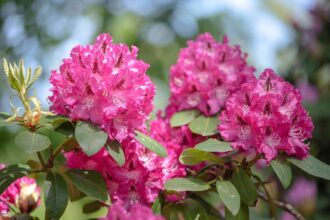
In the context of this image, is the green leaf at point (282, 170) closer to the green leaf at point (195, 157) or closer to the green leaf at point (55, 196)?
the green leaf at point (195, 157)

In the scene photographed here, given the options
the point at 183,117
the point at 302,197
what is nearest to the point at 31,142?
the point at 183,117

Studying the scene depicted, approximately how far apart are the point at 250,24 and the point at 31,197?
3970 mm

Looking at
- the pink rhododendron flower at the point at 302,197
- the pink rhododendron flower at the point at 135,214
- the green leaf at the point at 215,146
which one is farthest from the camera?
the pink rhododendron flower at the point at 302,197

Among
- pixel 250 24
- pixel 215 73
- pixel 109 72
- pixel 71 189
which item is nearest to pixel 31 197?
pixel 71 189

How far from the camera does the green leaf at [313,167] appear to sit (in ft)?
3.83

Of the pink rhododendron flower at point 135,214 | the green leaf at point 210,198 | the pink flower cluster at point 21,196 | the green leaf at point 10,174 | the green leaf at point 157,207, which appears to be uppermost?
the green leaf at point 10,174

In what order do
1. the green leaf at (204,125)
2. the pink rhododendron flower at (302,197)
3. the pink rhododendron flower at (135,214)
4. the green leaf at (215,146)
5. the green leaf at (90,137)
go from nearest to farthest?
the pink rhododendron flower at (135,214) → the green leaf at (90,137) → the green leaf at (215,146) → the green leaf at (204,125) → the pink rhododendron flower at (302,197)

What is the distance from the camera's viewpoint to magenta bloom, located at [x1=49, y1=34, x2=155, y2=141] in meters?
1.08

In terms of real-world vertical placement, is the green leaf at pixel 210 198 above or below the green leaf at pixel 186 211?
below

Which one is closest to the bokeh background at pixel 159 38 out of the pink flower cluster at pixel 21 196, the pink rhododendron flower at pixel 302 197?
the pink rhododendron flower at pixel 302 197

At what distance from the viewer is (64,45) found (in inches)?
148

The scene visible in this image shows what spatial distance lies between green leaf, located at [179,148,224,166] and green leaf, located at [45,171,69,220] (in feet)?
0.80

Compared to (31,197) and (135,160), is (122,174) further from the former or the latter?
(31,197)

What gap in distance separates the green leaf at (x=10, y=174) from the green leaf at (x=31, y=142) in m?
0.08
